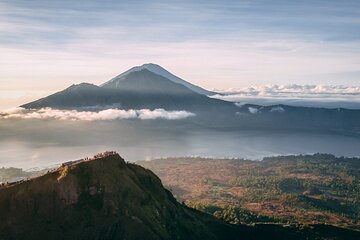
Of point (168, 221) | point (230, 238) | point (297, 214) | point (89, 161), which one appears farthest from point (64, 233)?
point (297, 214)

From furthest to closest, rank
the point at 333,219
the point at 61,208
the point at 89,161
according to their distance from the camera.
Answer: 1. the point at 333,219
2. the point at 89,161
3. the point at 61,208

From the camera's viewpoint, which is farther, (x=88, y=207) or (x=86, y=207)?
(x=88, y=207)

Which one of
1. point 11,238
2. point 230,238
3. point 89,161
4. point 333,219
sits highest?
point 89,161

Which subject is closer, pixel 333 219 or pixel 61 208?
pixel 61 208

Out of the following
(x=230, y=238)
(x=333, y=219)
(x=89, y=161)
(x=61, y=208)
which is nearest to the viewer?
(x=61, y=208)

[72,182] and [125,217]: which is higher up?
[72,182]

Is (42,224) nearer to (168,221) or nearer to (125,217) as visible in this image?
(125,217)

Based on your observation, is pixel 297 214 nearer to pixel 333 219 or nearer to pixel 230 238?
pixel 333 219
